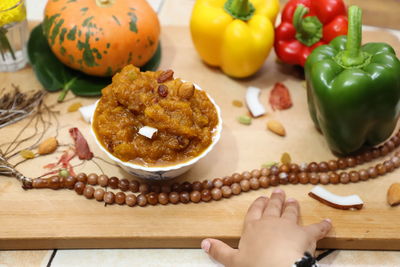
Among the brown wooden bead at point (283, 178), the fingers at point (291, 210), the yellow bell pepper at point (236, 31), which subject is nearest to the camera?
the fingers at point (291, 210)

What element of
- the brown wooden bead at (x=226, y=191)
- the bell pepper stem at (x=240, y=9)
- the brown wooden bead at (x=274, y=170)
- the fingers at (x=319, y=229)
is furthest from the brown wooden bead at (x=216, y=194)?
the bell pepper stem at (x=240, y=9)

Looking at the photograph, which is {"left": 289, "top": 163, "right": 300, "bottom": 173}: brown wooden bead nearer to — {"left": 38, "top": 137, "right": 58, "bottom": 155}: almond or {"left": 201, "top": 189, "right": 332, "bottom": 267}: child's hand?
{"left": 201, "top": 189, "right": 332, "bottom": 267}: child's hand

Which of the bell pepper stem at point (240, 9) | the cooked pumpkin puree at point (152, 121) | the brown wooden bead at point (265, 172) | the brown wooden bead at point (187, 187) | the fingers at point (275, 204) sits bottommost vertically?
the brown wooden bead at point (187, 187)

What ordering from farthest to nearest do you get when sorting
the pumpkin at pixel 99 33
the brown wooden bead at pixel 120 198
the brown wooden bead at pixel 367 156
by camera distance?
1. the pumpkin at pixel 99 33
2. the brown wooden bead at pixel 367 156
3. the brown wooden bead at pixel 120 198

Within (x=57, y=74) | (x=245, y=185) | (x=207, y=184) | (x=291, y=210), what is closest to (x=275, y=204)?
(x=291, y=210)

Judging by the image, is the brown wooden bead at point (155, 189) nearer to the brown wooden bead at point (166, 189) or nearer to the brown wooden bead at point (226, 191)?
the brown wooden bead at point (166, 189)

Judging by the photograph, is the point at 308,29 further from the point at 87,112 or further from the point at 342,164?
the point at 87,112

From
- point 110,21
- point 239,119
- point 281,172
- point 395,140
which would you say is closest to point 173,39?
point 110,21
